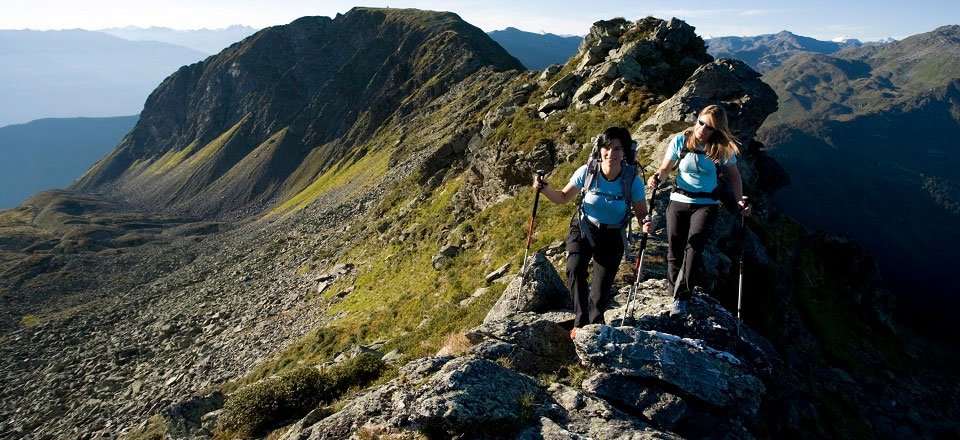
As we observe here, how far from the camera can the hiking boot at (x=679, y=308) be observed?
9273mm

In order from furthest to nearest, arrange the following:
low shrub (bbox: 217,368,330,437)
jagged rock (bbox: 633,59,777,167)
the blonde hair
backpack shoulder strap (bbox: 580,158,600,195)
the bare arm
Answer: jagged rock (bbox: 633,59,777,167), low shrub (bbox: 217,368,330,437), the bare arm, the blonde hair, backpack shoulder strap (bbox: 580,158,600,195)

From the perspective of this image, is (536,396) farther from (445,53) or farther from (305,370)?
(445,53)

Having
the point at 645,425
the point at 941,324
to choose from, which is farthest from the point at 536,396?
the point at 941,324

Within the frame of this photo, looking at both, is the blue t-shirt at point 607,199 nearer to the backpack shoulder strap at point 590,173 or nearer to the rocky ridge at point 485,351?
the backpack shoulder strap at point 590,173

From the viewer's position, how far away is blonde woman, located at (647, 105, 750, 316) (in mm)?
9266

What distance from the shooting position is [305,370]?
10.4 meters

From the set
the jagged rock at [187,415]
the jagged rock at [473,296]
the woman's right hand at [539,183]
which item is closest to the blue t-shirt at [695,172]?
the woman's right hand at [539,183]

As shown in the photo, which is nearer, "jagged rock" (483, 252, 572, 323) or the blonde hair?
the blonde hair

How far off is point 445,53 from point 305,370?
116913 mm

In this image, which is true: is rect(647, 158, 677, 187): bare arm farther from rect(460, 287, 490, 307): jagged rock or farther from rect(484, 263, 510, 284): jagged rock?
rect(484, 263, 510, 284): jagged rock

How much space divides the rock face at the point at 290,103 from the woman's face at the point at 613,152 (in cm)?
9835

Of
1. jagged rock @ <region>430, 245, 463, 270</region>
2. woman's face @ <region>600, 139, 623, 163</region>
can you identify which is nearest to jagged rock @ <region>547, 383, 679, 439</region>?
woman's face @ <region>600, 139, 623, 163</region>

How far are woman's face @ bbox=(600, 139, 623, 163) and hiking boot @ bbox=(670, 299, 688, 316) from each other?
3.17m

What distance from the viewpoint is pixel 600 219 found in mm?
8672
